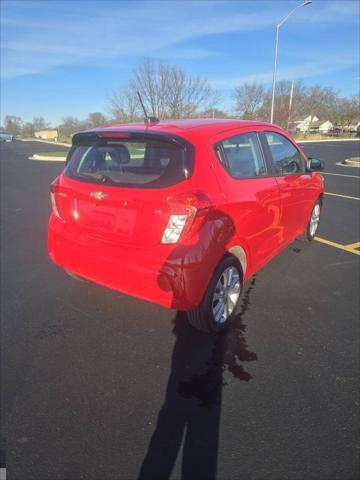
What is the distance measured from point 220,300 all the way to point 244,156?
1342 millimetres

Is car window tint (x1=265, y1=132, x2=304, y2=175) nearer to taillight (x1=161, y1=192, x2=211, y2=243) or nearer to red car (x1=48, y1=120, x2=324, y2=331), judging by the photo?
red car (x1=48, y1=120, x2=324, y2=331)

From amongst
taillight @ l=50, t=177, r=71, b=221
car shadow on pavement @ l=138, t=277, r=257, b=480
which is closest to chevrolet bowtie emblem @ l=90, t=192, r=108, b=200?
taillight @ l=50, t=177, r=71, b=221

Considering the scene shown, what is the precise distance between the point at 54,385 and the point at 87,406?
1.10ft

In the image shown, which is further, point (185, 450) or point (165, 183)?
point (165, 183)

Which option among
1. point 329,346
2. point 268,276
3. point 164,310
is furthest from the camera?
point 268,276

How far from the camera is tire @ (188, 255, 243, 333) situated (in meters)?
2.60

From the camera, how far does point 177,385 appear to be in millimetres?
2328

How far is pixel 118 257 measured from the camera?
8.54 feet

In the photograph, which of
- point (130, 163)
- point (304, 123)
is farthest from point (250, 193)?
point (304, 123)

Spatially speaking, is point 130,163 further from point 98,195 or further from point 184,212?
point 184,212

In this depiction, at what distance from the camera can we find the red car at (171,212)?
2.39 meters

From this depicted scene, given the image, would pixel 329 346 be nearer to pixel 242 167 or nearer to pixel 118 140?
pixel 242 167

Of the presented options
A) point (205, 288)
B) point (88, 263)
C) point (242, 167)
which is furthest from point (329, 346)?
point (88, 263)

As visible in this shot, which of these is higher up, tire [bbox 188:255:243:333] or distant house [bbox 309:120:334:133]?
distant house [bbox 309:120:334:133]
